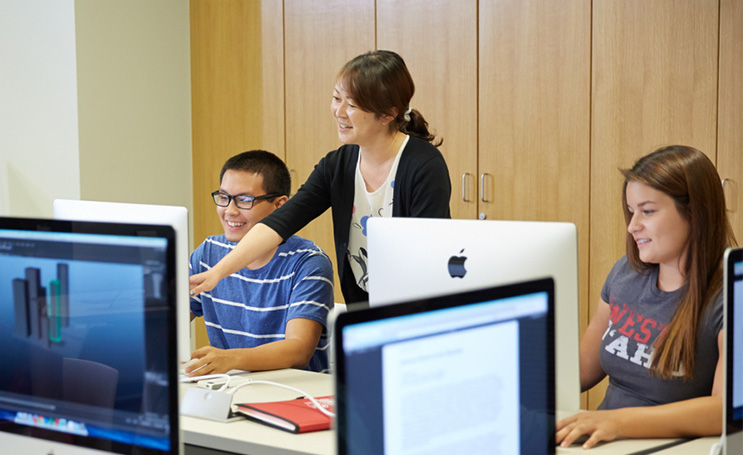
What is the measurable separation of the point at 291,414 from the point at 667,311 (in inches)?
31.4

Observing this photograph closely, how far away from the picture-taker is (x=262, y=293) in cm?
218

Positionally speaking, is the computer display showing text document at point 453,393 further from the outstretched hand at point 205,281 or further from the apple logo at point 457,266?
the outstretched hand at point 205,281

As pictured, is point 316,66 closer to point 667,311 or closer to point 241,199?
point 241,199

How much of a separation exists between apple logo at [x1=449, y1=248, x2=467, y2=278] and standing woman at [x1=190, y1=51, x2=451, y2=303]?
81 centimetres

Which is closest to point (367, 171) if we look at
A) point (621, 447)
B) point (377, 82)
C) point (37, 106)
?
point (377, 82)

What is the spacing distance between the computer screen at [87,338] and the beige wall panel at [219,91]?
2.84m

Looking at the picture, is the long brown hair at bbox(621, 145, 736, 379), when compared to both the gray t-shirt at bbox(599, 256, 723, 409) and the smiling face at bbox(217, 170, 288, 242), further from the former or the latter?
the smiling face at bbox(217, 170, 288, 242)

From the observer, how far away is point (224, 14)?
161 inches

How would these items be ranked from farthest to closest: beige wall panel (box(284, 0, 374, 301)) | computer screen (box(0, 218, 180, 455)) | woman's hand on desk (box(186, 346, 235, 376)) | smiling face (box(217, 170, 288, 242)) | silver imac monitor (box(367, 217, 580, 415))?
1. beige wall panel (box(284, 0, 374, 301))
2. smiling face (box(217, 170, 288, 242))
3. woman's hand on desk (box(186, 346, 235, 376))
4. silver imac monitor (box(367, 217, 580, 415))
5. computer screen (box(0, 218, 180, 455))

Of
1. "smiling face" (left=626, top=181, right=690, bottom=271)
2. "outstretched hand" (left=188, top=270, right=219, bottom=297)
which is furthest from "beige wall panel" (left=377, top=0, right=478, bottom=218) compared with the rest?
"smiling face" (left=626, top=181, right=690, bottom=271)

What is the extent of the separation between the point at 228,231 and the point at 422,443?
1573mm

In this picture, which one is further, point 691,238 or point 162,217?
point 162,217

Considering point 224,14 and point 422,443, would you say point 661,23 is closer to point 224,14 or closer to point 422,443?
point 224,14

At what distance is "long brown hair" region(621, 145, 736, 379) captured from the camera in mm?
1558
